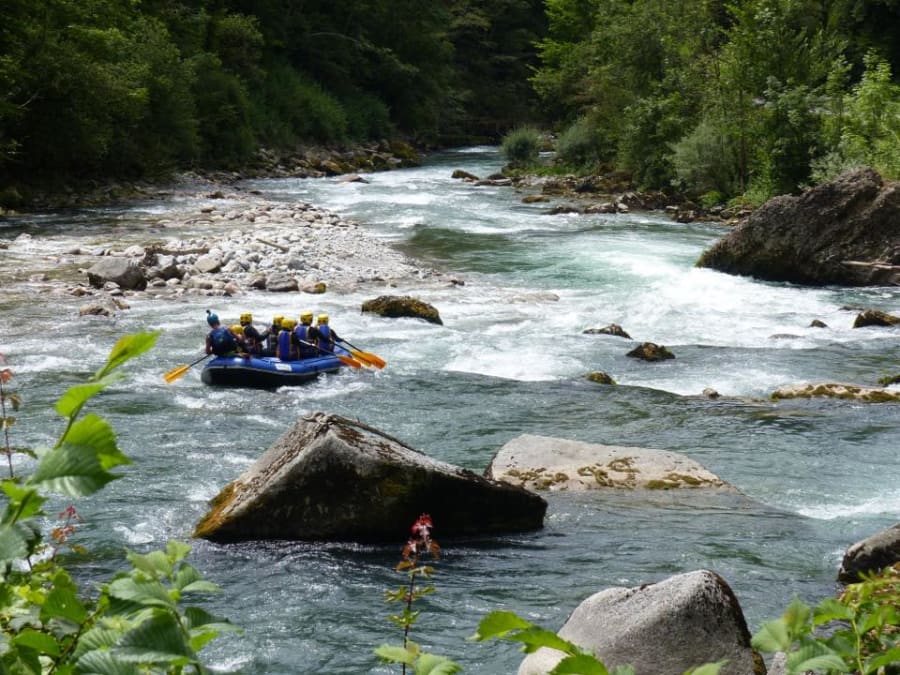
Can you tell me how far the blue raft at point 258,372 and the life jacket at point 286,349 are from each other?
9cm

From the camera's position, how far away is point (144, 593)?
128 centimetres

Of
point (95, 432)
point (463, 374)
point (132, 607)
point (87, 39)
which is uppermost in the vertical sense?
point (87, 39)

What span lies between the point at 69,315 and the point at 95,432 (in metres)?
13.8

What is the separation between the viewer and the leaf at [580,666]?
1.31m

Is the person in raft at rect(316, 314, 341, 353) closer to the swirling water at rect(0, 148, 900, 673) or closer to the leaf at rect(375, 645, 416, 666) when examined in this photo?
the swirling water at rect(0, 148, 900, 673)

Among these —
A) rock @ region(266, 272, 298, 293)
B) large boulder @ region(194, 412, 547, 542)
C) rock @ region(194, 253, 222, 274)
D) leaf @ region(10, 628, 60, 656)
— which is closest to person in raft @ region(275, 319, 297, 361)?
large boulder @ region(194, 412, 547, 542)

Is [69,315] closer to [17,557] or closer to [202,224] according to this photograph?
[202,224]

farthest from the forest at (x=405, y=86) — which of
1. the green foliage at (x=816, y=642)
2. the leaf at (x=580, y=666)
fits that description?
the leaf at (x=580, y=666)

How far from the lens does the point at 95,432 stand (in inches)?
44.3

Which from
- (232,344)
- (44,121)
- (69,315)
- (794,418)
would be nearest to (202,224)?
(44,121)

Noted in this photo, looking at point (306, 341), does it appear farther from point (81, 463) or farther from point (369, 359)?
point (81, 463)

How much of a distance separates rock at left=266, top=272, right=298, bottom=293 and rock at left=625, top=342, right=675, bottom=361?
6.17m

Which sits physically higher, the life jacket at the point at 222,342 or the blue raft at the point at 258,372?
the life jacket at the point at 222,342

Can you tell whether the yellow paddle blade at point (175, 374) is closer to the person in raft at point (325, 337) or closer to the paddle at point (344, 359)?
the paddle at point (344, 359)
